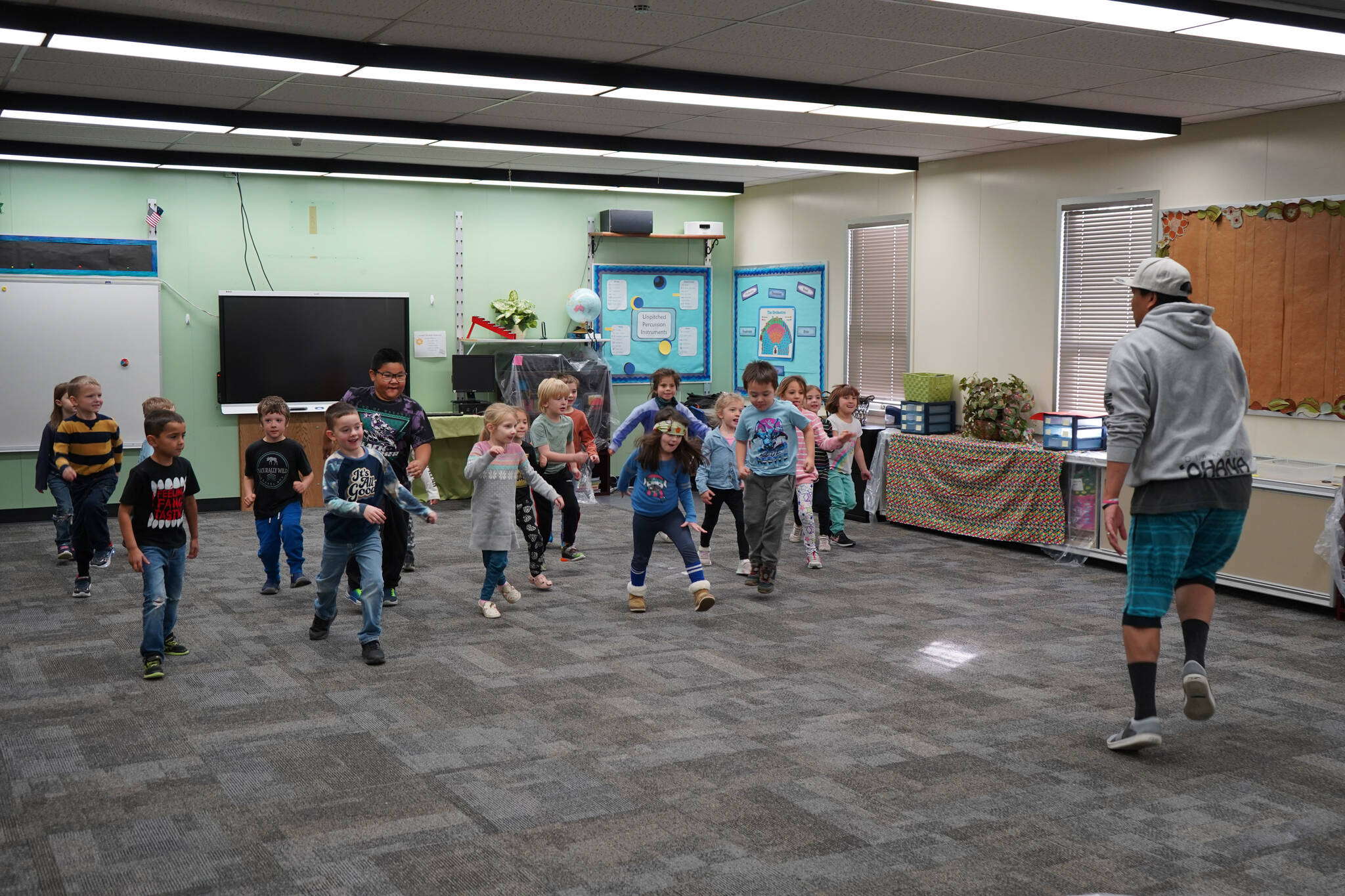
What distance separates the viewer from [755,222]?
11.8 meters

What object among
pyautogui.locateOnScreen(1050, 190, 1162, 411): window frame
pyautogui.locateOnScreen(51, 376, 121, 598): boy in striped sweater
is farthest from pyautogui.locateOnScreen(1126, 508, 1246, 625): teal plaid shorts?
pyautogui.locateOnScreen(51, 376, 121, 598): boy in striped sweater

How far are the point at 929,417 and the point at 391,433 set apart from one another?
14.4ft

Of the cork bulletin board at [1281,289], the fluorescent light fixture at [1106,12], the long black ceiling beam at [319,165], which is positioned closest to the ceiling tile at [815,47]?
the fluorescent light fixture at [1106,12]

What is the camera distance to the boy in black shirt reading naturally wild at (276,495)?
655 centimetres

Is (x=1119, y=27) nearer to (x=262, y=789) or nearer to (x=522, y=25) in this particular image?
(x=522, y=25)

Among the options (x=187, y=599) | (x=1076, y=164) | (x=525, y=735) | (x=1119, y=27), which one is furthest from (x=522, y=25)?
(x=1076, y=164)

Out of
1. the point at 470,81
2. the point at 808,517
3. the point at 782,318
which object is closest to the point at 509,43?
the point at 470,81

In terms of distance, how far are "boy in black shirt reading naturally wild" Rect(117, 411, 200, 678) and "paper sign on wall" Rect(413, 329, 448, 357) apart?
574cm

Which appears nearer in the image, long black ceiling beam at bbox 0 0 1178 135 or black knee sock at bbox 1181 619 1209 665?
black knee sock at bbox 1181 619 1209 665

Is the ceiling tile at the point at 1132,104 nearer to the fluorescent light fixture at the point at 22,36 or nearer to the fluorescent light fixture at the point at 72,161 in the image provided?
the fluorescent light fixture at the point at 22,36

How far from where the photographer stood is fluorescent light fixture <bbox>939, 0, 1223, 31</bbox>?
14.9ft

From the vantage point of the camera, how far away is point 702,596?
6.07 meters

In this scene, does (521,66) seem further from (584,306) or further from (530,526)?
(584,306)

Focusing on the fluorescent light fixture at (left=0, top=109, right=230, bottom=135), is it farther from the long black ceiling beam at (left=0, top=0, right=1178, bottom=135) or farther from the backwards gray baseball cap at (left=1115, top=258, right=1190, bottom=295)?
the backwards gray baseball cap at (left=1115, top=258, right=1190, bottom=295)
